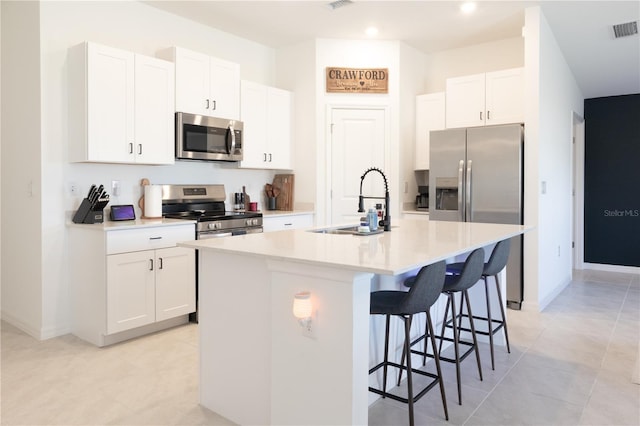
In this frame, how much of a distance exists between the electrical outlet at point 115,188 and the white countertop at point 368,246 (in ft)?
6.26

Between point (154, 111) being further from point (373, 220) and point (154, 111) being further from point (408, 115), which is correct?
point (408, 115)

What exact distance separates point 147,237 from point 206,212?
103 cm

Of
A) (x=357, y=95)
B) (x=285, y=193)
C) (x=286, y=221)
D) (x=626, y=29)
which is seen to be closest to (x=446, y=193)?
(x=357, y=95)

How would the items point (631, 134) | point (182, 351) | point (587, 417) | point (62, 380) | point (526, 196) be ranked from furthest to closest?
1. point (631, 134)
2. point (526, 196)
3. point (182, 351)
4. point (62, 380)
5. point (587, 417)

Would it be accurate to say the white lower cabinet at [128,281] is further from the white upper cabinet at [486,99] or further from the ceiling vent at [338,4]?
the white upper cabinet at [486,99]

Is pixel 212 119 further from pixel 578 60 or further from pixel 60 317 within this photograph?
pixel 578 60

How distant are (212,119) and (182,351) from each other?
217 centimetres

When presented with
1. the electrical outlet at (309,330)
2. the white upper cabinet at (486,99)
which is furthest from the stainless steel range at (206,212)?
the white upper cabinet at (486,99)

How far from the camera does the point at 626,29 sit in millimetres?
4355

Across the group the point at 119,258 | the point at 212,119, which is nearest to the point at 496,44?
the point at 212,119

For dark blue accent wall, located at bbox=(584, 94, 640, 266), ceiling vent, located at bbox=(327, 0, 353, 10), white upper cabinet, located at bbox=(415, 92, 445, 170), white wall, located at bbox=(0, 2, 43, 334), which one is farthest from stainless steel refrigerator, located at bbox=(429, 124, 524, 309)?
white wall, located at bbox=(0, 2, 43, 334)

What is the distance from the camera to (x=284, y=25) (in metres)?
4.64

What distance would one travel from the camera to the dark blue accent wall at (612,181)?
21.2ft

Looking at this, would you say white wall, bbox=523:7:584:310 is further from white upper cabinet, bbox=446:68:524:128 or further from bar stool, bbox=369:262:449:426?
bar stool, bbox=369:262:449:426
